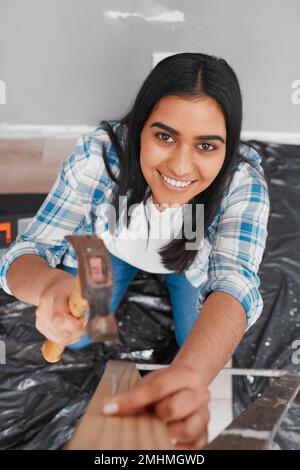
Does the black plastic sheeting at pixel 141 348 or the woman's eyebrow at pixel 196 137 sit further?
the black plastic sheeting at pixel 141 348

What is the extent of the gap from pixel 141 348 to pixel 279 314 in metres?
0.44

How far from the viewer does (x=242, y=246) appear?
1053 mm

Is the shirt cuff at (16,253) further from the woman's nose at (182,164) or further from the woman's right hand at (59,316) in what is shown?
the woman's nose at (182,164)

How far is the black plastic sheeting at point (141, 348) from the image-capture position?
1.52 metres

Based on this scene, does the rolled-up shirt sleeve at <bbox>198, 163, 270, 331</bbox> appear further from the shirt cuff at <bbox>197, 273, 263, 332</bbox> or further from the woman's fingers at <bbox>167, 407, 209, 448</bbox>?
the woman's fingers at <bbox>167, 407, 209, 448</bbox>

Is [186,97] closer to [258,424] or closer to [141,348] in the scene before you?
[258,424]

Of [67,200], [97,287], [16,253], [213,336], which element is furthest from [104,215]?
[97,287]

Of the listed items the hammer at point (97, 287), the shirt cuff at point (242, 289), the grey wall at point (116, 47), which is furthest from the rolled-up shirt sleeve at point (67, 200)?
the grey wall at point (116, 47)

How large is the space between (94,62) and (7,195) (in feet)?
1.68

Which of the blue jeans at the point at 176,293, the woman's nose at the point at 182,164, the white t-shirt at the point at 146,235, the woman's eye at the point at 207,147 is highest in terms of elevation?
the woman's eye at the point at 207,147

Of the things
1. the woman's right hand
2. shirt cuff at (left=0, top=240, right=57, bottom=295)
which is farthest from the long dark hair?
the woman's right hand

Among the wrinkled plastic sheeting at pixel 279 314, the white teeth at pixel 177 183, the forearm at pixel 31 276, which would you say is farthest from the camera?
the wrinkled plastic sheeting at pixel 279 314

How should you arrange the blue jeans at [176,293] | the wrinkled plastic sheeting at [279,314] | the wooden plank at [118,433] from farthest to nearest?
the wrinkled plastic sheeting at [279,314] → the blue jeans at [176,293] → the wooden plank at [118,433]

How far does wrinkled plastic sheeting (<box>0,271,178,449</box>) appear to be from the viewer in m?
1.50
